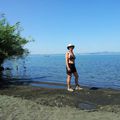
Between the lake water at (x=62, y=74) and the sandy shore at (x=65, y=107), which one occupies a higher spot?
the sandy shore at (x=65, y=107)

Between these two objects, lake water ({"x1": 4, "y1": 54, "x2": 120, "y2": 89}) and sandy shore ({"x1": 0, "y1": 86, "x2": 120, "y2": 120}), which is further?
lake water ({"x1": 4, "y1": 54, "x2": 120, "y2": 89})

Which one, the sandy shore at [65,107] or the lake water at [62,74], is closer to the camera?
the sandy shore at [65,107]

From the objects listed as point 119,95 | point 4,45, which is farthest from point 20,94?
point 4,45

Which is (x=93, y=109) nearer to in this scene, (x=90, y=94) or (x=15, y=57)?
(x=90, y=94)

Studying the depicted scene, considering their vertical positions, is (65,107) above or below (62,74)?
above

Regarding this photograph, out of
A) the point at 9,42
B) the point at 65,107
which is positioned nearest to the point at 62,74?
the point at 9,42

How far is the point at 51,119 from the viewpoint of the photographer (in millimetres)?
9555

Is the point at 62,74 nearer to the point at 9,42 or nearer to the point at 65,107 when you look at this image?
the point at 9,42

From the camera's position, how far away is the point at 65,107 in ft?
37.4

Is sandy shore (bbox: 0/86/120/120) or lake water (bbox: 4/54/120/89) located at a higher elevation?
sandy shore (bbox: 0/86/120/120)

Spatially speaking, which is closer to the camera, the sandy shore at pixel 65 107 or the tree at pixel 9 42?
the sandy shore at pixel 65 107

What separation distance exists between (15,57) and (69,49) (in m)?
13.8

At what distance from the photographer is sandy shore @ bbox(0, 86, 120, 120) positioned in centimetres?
987

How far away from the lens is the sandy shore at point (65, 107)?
32.4 ft
